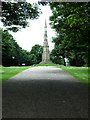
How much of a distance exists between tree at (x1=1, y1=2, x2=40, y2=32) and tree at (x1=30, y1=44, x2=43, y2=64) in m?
94.9

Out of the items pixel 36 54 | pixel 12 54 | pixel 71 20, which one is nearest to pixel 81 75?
pixel 71 20

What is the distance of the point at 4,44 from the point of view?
3054 inches

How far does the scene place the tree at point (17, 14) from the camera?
69.9ft

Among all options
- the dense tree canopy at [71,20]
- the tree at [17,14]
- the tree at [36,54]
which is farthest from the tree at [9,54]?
the tree at [17,14]

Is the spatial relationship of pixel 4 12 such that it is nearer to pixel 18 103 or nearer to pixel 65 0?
pixel 65 0

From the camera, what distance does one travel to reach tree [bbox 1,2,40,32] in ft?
69.9

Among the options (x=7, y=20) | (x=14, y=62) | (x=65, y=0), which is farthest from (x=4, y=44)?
(x=65, y=0)

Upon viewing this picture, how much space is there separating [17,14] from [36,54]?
110 m

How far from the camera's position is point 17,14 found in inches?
890

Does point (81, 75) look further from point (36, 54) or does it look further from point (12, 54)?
point (36, 54)

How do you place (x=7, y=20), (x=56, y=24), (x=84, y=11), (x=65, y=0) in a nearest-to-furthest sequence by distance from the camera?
(x=65, y=0) → (x=84, y=11) → (x=7, y=20) → (x=56, y=24)

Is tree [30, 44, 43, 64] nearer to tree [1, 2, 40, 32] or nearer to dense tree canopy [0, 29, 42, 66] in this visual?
dense tree canopy [0, 29, 42, 66]

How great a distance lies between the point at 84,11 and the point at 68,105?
38.8 feet

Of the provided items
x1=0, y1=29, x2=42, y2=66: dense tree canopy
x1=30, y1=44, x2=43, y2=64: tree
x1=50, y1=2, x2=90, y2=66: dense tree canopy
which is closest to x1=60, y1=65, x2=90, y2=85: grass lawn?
x1=50, y1=2, x2=90, y2=66: dense tree canopy
